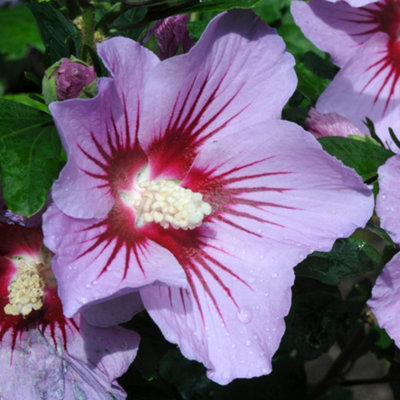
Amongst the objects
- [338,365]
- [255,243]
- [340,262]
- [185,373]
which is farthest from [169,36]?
[338,365]

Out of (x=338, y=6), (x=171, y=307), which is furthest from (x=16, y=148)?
(x=338, y=6)

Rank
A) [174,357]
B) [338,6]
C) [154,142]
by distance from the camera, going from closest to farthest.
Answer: [154,142] < [338,6] < [174,357]

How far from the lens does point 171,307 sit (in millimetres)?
892

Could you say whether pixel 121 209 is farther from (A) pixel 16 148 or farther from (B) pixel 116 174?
(A) pixel 16 148

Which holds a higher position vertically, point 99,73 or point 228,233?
point 99,73

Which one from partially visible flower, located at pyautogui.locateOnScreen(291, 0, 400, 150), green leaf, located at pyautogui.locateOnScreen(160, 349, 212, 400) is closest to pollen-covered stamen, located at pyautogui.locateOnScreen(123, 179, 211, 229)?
partially visible flower, located at pyautogui.locateOnScreen(291, 0, 400, 150)

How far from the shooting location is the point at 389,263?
1.01 m

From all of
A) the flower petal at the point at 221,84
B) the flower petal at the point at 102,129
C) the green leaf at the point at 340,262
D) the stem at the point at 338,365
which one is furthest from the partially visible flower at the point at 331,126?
the stem at the point at 338,365

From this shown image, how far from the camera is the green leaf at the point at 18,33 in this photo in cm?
187

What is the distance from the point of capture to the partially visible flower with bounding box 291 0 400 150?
1271 millimetres

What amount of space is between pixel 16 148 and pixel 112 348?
0.88ft

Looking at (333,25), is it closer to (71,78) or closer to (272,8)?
(272,8)

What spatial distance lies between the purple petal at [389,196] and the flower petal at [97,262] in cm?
28

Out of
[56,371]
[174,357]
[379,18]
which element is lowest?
[174,357]
